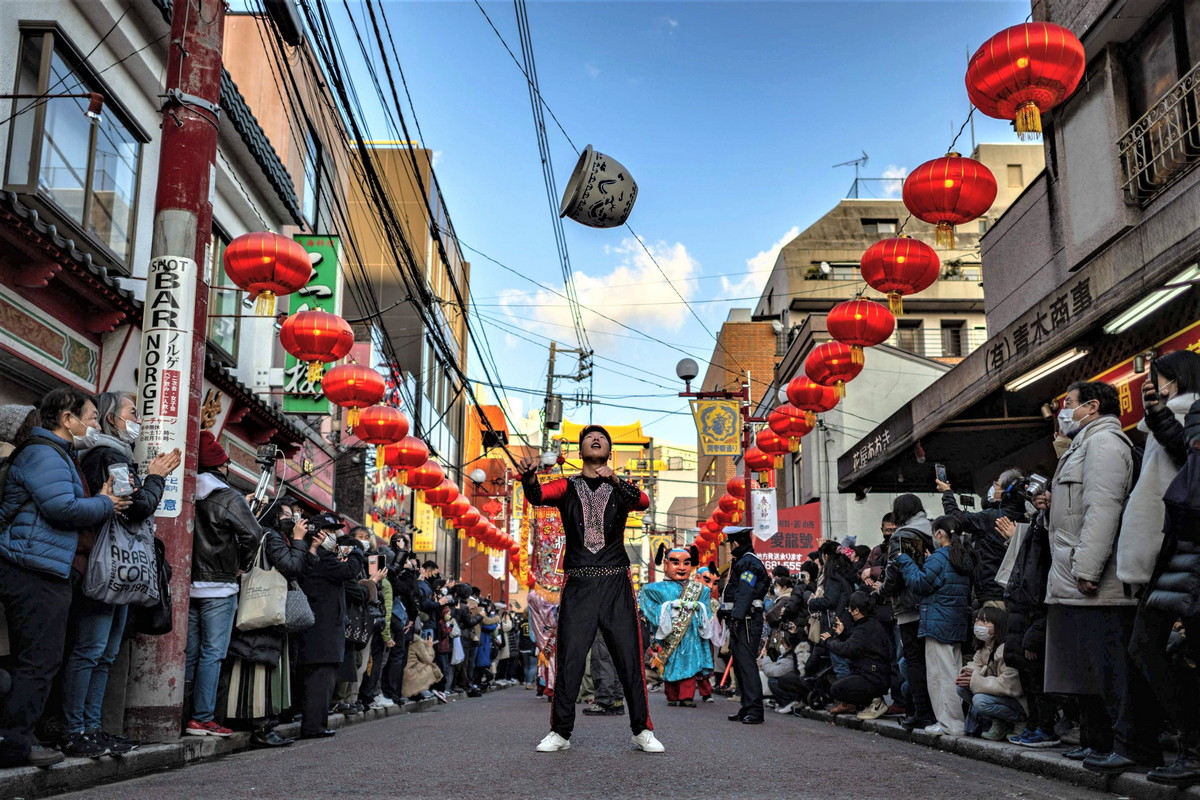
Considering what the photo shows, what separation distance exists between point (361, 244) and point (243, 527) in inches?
1412

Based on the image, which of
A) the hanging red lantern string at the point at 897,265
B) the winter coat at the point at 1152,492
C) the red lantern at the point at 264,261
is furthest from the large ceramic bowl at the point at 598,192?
the winter coat at the point at 1152,492

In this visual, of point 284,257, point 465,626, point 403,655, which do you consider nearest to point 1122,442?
point 284,257

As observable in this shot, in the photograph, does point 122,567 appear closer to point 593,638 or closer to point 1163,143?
point 593,638

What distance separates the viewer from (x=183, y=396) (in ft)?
24.5

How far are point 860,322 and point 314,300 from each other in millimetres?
10001

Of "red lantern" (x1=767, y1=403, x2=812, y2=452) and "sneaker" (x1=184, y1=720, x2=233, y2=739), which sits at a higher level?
"red lantern" (x1=767, y1=403, x2=812, y2=452)

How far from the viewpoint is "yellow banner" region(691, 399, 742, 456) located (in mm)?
29812

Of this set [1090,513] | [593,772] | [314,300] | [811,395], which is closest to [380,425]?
[314,300]

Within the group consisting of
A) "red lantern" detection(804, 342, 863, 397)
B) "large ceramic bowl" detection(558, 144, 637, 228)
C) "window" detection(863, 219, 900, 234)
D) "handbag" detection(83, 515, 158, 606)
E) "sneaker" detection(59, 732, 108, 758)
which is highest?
"window" detection(863, 219, 900, 234)

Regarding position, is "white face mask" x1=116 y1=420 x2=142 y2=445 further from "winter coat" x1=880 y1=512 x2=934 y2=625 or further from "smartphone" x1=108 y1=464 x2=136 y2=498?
"winter coat" x1=880 y1=512 x2=934 y2=625

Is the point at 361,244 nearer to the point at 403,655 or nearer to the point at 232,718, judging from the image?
the point at 403,655

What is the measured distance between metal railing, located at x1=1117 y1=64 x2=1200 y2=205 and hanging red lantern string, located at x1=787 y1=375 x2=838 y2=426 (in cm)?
596

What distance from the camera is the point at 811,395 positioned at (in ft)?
55.3

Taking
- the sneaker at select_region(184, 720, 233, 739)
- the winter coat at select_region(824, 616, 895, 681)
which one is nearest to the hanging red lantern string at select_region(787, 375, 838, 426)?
the winter coat at select_region(824, 616, 895, 681)
